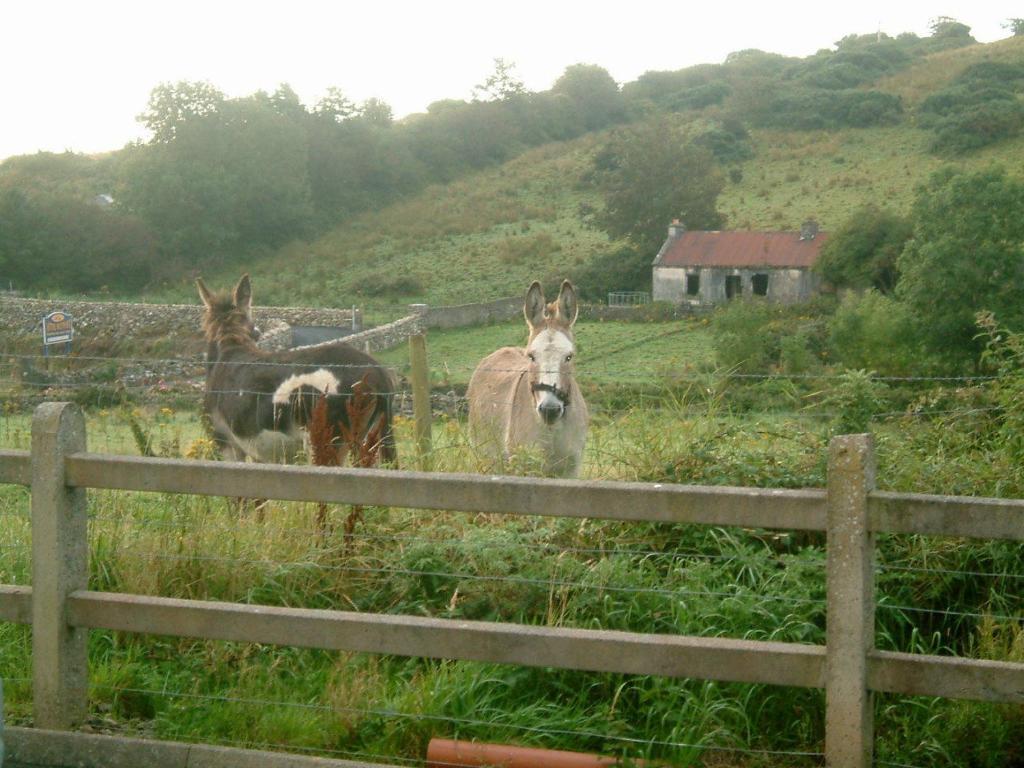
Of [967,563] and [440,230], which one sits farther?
[440,230]

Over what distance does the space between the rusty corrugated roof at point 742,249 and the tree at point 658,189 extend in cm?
446

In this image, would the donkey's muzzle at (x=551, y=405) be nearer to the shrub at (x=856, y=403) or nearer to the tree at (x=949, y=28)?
the shrub at (x=856, y=403)

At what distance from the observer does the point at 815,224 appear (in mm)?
59719

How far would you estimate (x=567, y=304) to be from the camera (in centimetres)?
890

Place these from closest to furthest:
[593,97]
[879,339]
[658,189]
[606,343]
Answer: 1. [879,339]
2. [606,343]
3. [658,189]
4. [593,97]

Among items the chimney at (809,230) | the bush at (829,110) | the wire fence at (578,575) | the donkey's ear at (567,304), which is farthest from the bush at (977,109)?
the wire fence at (578,575)

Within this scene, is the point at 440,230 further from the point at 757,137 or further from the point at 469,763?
the point at 469,763

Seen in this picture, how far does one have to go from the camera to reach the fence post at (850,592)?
12.3 ft

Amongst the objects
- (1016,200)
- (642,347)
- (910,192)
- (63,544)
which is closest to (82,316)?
(642,347)

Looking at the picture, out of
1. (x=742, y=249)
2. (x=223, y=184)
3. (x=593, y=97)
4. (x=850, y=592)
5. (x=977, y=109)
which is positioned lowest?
(x=850, y=592)

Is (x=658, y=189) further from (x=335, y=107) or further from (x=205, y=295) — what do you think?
(x=205, y=295)

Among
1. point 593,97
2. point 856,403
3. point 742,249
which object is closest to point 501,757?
point 856,403

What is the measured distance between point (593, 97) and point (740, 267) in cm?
5820

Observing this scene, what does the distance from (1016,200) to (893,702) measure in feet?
147
